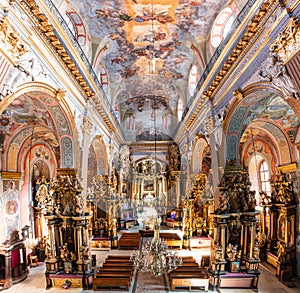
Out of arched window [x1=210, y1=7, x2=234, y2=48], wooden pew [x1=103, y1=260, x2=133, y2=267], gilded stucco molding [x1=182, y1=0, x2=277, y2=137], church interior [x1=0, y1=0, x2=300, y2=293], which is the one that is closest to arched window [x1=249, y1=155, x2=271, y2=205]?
church interior [x1=0, y1=0, x2=300, y2=293]

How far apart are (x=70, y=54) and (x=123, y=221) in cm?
1798

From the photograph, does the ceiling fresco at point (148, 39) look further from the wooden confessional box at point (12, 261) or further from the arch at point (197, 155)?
the wooden confessional box at point (12, 261)

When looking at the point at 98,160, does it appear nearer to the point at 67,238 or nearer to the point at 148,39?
the point at 67,238

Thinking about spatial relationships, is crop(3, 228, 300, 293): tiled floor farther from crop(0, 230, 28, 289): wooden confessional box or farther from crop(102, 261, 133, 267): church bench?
crop(102, 261, 133, 267): church bench

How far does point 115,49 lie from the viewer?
47.0ft

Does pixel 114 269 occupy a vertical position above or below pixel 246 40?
below

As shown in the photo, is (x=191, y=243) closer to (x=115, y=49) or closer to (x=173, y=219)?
(x=173, y=219)

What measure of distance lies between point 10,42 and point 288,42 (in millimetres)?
5871

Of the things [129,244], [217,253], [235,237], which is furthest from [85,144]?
[129,244]

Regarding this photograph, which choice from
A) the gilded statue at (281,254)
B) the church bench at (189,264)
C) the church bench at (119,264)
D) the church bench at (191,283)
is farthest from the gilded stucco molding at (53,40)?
the gilded statue at (281,254)

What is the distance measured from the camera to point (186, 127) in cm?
1800

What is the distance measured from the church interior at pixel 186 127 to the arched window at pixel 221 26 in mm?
46

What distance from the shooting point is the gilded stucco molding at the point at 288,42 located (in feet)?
18.1

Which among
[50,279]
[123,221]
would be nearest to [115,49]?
[50,279]
